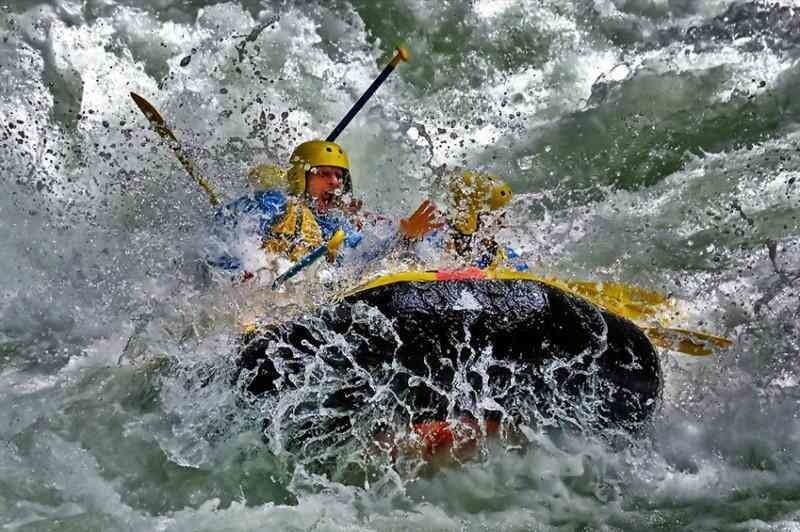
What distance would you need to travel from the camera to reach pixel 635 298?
17.5ft

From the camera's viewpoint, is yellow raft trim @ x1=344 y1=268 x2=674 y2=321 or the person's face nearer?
yellow raft trim @ x1=344 y1=268 x2=674 y2=321

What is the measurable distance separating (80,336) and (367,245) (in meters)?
1.74

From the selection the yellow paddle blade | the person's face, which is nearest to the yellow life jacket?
the person's face

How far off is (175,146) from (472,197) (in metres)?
2.27

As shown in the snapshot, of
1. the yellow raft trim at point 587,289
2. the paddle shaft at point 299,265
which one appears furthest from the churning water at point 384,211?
the yellow raft trim at point 587,289

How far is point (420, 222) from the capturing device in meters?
4.80

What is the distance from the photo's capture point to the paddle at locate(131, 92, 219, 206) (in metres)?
6.07

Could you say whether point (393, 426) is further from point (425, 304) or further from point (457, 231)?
point (457, 231)

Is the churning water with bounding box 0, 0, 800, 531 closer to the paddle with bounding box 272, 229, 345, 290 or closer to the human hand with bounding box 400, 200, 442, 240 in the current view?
the paddle with bounding box 272, 229, 345, 290

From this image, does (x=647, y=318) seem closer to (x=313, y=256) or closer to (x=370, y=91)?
(x=313, y=256)

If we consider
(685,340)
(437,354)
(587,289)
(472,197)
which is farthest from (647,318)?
(437,354)

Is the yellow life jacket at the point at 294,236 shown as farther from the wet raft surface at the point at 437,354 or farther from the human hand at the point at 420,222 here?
the wet raft surface at the point at 437,354

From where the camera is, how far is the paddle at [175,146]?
607 cm

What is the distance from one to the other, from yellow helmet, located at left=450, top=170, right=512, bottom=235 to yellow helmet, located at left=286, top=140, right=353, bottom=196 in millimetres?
1055
